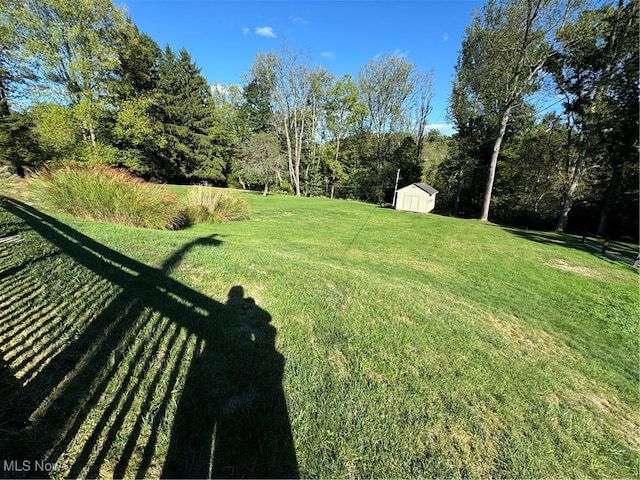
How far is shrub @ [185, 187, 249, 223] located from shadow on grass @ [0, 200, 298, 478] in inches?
266

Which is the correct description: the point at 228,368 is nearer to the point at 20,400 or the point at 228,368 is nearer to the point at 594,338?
the point at 20,400

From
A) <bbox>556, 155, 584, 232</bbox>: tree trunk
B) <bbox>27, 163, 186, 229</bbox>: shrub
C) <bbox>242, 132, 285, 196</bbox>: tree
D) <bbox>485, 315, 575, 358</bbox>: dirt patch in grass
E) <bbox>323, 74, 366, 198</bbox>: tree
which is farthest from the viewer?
<bbox>323, 74, 366, 198</bbox>: tree

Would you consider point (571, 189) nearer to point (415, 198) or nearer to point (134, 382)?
point (415, 198)

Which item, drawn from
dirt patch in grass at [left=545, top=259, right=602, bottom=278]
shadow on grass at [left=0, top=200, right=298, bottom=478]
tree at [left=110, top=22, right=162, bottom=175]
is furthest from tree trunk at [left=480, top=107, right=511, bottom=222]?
tree at [left=110, top=22, right=162, bottom=175]

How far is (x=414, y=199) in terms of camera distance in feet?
73.9

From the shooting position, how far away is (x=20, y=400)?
1.64m

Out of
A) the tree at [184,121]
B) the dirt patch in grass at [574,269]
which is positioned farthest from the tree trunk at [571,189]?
the tree at [184,121]

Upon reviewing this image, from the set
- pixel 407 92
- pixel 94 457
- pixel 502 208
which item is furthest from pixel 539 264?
pixel 407 92

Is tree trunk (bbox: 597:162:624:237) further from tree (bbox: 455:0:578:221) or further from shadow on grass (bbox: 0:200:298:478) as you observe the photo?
shadow on grass (bbox: 0:200:298:478)

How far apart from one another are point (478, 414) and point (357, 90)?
3532cm

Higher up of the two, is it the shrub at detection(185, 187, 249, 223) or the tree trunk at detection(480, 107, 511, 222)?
the tree trunk at detection(480, 107, 511, 222)

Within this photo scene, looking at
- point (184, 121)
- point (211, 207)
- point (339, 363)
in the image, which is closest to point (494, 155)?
point (211, 207)

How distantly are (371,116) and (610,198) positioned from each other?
23284 mm

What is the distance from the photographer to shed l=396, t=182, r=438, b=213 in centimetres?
2234
